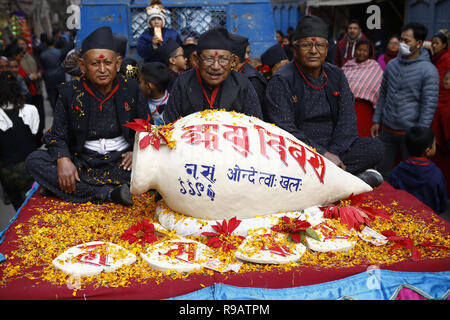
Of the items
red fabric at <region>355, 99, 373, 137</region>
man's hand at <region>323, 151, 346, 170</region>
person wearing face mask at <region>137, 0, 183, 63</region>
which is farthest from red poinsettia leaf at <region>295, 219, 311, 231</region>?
person wearing face mask at <region>137, 0, 183, 63</region>

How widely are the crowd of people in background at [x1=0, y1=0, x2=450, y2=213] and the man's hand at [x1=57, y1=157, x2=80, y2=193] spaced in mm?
739

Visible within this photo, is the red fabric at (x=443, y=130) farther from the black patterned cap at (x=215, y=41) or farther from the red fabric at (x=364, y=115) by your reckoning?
the black patterned cap at (x=215, y=41)

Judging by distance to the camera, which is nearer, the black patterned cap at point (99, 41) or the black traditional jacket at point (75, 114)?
the black patterned cap at point (99, 41)

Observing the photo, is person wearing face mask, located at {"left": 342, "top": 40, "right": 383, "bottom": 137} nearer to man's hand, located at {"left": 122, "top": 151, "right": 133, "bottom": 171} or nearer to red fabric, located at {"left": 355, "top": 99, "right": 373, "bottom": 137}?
red fabric, located at {"left": 355, "top": 99, "right": 373, "bottom": 137}

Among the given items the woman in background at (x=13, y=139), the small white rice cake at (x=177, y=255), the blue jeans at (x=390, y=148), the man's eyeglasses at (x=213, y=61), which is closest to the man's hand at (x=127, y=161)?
the man's eyeglasses at (x=213, y=61)

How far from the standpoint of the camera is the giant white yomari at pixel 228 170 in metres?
2.68

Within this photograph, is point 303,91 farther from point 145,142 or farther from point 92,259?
point 92,259

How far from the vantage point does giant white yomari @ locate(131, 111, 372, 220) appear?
268cm

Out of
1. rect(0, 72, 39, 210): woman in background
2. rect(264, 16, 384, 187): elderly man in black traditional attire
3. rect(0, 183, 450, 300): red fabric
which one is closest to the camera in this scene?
rect(0, 183, 450, 300): red fabric

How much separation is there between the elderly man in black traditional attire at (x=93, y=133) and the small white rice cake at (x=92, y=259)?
897 mm

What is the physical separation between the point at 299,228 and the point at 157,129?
3.85 feet

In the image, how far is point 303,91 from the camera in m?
3.64

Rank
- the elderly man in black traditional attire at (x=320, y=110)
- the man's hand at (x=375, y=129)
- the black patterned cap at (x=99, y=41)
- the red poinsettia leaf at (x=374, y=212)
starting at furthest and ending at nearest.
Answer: the man's hand at (x=375, y=129)
the elderly man in black traditional attire at (x=320, y=110)
the black patterned cap at (x=99, y=41)
the red poinsettia leaf at (x=374, y=212)

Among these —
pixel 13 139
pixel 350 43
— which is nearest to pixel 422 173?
pixel 350 43
